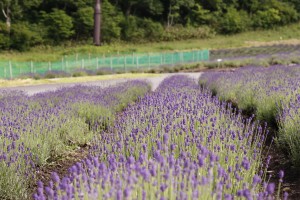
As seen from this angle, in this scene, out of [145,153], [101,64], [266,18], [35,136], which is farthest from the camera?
[266,18]

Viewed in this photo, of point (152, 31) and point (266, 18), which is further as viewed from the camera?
point (266, 18)

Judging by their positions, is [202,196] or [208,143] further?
[208,143]

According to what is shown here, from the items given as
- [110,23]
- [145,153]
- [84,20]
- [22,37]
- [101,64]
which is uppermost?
[84,20]

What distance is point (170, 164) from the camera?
2.37 metres

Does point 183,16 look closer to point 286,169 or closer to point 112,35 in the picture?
point 112,35

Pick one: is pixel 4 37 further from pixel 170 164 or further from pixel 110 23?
pixel 170 164

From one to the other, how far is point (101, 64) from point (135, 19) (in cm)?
2094

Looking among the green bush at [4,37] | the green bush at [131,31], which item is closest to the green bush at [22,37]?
the green bush at [4,37]

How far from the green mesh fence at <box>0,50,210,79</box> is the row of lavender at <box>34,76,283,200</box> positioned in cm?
1739

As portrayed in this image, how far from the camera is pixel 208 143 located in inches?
138

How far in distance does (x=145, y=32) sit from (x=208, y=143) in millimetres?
42242

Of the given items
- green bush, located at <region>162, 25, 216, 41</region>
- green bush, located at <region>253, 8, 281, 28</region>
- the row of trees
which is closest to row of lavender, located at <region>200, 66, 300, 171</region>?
the row of trees

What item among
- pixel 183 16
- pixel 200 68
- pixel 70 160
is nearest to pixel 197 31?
pixel 183 16

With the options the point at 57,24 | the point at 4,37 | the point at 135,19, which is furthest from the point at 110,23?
the point at 4,37
